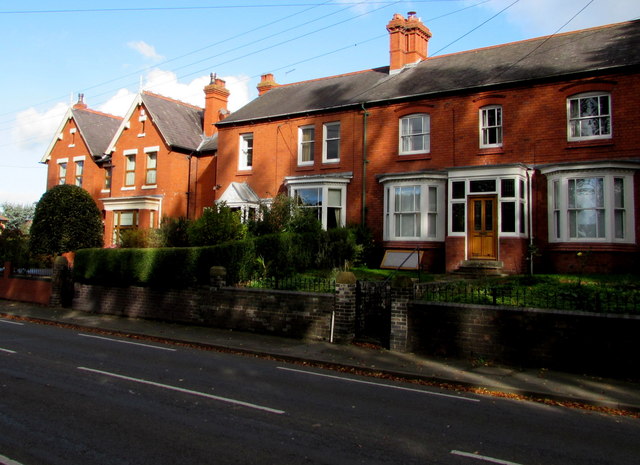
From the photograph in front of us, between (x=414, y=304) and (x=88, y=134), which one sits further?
(x=88, y=134)

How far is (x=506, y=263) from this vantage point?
19047 mm

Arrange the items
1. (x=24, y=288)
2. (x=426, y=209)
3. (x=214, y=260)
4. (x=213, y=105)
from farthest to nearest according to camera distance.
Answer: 1. (x=213, y=105)
2. (x=24, y=288)
3. (x=426, y=209)
4. (x=214, y=260)

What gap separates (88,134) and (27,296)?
16.5m

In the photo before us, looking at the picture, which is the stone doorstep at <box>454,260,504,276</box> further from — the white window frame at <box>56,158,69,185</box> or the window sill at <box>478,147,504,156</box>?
the white window frame at <box>56,158,69,185</box>

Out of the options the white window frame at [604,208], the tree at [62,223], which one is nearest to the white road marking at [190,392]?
the white window frame at [604,208]

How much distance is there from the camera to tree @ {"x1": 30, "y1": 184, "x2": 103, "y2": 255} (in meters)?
25.3

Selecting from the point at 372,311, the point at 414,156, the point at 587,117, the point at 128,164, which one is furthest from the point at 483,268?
the point at 128,164

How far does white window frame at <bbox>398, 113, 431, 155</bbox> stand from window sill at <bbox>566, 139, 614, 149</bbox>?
5415 mm

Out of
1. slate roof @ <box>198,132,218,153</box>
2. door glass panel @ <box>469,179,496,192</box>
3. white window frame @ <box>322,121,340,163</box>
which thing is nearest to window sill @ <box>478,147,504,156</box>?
door glass panel @ <box>469,179,496,192</box>

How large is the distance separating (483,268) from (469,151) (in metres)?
4.93

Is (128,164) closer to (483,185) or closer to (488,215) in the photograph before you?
(483,185)

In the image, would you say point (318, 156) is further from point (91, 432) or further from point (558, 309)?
point (91, 432)

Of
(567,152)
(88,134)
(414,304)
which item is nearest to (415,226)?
(567,152)

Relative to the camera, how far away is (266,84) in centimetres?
3142
